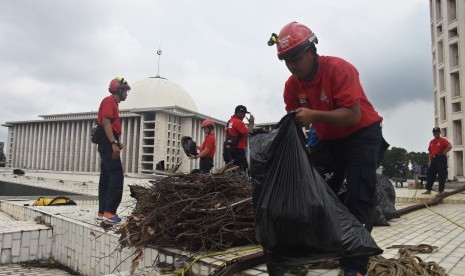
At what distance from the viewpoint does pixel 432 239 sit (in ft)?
13.0

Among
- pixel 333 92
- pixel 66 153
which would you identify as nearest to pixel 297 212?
pixel 333 92

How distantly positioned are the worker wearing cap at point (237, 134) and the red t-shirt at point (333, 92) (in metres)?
4.75

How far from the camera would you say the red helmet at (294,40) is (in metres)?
2.18

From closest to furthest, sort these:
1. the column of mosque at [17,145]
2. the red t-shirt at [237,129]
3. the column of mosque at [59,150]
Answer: the red t-shirt at [237,129], the column of mosque at [59,150], the column of mosque at [17,145]

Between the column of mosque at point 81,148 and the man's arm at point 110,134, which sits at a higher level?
the column of mosque at point 81,148

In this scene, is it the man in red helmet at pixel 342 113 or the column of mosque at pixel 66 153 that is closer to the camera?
the man in red helmet at pixel 342 113

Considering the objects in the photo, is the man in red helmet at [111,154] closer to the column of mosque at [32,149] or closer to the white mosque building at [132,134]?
the white mosque building at [132,134]

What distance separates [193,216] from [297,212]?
1.55m

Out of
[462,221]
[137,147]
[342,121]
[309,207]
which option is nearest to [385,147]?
[342,121]

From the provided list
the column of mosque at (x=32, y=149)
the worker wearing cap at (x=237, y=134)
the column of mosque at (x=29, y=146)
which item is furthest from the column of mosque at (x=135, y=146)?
the worker wearing cap at (x=237, y=134)

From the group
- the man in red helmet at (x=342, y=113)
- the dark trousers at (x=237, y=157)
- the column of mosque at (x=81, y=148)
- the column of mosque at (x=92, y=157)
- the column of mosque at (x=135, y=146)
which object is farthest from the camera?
the column of mosque at (x=81, y=148)

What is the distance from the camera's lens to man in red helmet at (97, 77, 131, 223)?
4.72 m

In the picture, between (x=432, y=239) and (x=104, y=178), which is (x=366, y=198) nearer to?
(x=432, y=239)

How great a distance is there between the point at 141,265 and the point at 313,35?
2.51m
